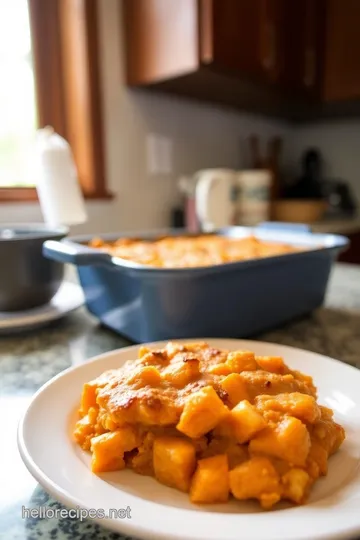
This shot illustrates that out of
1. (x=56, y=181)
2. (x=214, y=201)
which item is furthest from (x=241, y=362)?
(x=214, y=201)

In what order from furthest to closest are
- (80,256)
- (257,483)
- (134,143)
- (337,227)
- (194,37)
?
(337,227) → (134,143) → (194,37) → (80,256) → (257,483)

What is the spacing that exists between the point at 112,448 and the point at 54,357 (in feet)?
1.10

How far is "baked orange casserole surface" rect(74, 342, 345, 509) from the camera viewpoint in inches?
13.0

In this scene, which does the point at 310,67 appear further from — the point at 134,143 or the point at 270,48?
the point at 134,143

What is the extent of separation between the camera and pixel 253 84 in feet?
6.56

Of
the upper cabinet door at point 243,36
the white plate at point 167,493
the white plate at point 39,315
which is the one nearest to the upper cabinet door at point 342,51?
the upper cabinet door at point 243,36

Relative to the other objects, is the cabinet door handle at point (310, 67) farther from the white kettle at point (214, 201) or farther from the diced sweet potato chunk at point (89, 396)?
the diced sweet potato chunk at point (89, 396)

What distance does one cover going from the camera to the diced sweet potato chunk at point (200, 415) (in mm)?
344

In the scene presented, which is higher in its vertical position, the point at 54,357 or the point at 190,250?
the point at 190,250

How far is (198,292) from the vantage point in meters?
0.64

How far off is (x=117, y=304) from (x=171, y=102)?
156cm

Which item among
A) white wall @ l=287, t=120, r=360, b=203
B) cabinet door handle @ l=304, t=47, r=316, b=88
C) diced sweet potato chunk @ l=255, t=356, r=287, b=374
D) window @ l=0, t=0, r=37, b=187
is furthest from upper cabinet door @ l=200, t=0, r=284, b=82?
diced sweet potato chunk @ l=255, t=356, r=287, b=374

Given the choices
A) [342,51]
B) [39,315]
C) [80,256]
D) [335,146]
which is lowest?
[39,315]

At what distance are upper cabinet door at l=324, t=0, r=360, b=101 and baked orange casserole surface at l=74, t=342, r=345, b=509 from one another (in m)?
2.28
